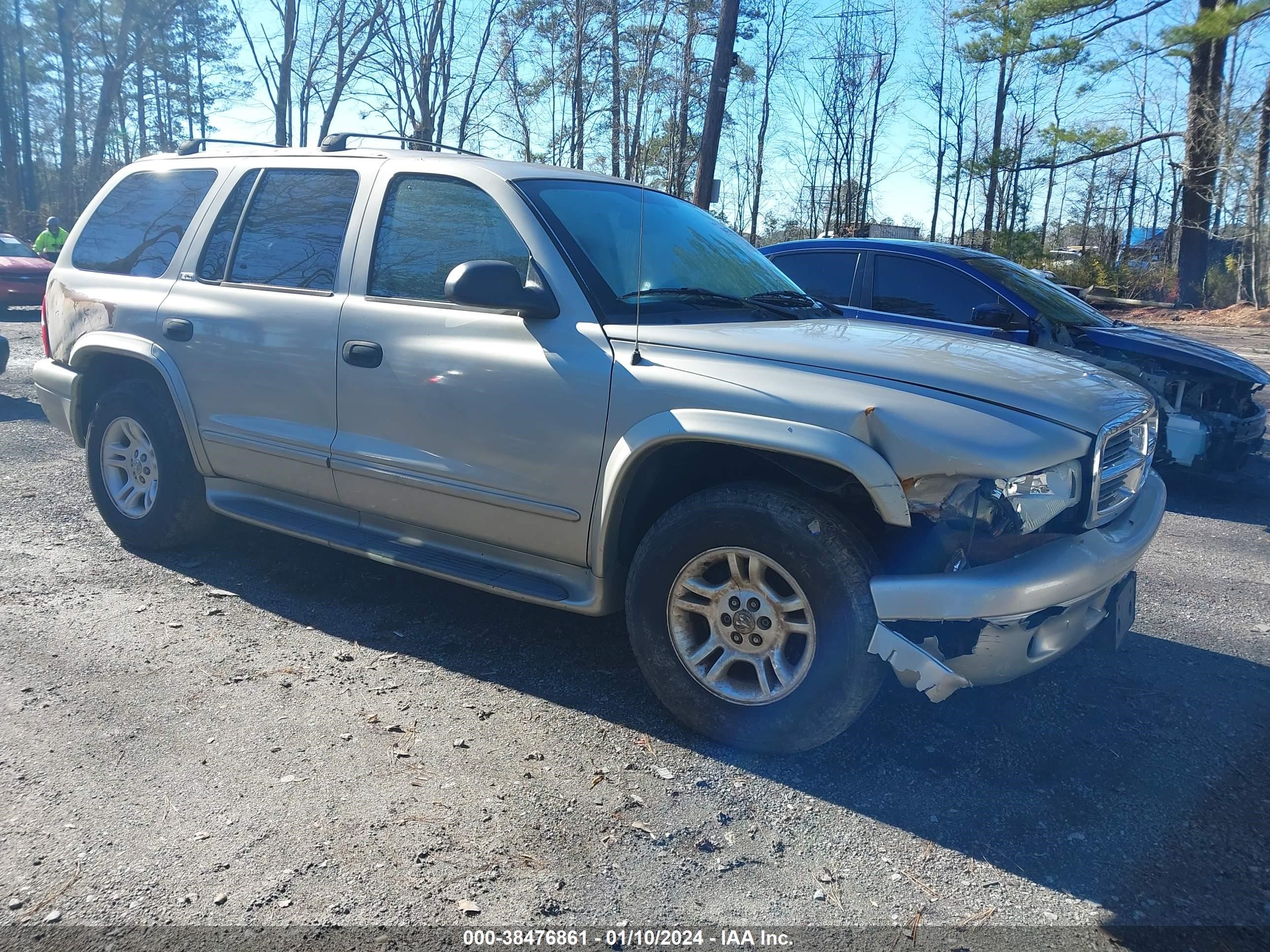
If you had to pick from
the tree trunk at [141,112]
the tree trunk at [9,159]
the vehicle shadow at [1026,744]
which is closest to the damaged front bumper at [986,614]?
the vehicle shadow at [1026,744]

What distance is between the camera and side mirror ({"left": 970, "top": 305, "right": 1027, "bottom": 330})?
265 inches

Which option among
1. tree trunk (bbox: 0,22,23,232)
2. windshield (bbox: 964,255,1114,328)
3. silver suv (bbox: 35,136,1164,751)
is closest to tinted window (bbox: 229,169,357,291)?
silver suv (bbox: 35,136,1164,751)

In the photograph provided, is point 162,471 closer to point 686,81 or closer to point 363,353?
point 363,353

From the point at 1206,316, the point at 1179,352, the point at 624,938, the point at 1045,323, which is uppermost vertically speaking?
the point at 1206,316

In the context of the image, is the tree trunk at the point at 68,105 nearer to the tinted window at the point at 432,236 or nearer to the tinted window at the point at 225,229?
the tinted window at the point at 225,229

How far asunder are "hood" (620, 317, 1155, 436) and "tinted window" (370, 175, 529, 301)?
29.4 inches

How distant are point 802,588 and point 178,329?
3.27 meters

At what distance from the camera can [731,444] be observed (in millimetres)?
3281

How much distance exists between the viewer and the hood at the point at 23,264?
55.2 feet

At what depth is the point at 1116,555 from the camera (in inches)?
125

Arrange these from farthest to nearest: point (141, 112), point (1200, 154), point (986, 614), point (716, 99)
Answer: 1. point (141, 112)
2. point (1200, 154)
3. point (716, 99)
4. point (986, 614)

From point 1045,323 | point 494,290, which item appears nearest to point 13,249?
point 1045,323

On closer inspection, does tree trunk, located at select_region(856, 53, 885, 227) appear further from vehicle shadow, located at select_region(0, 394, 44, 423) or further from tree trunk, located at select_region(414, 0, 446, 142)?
vehicle shadow, located at select_region(0, 394, 44, 423)

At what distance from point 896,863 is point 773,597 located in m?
0.87
